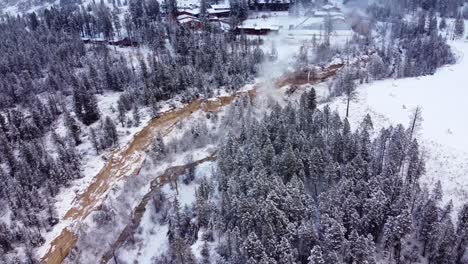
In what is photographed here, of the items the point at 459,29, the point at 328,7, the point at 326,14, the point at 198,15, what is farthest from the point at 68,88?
the point at 459,29

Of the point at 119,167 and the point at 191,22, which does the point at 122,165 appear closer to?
the point at 119,167

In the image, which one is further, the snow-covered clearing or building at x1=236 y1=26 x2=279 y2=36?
building at x1=236 y1=26 x2=279 y2=36

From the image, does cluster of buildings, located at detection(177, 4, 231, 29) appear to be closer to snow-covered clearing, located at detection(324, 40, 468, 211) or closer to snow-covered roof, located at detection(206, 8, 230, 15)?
snow-covered roof, located at detection(206, 8, 230, 15)

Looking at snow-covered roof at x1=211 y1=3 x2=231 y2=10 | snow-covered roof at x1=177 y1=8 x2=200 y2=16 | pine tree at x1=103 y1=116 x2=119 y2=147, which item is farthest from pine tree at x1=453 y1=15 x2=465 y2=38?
pine tree at x1=103 y1=116 x2=119 y2=147

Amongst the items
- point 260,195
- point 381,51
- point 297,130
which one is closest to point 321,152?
point 297,130

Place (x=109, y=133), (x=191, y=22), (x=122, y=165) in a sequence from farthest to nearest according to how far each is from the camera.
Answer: (x=191, y=22) → (x=109, y=133) → (x=122, y=165)
